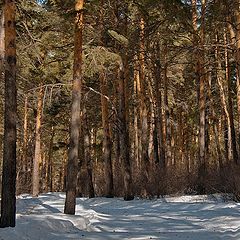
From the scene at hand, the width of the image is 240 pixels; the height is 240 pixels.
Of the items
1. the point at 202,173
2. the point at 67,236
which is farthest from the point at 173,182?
the point at 67,236

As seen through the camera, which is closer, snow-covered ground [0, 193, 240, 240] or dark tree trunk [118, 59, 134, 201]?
snow-covered ground [0, 193, 240, 240]

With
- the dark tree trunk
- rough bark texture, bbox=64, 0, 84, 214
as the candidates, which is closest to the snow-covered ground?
rough bark texture, bbox=64, 0, 84, 214

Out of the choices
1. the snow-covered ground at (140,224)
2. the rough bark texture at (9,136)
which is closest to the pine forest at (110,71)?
the rough bark texture at (9,136)

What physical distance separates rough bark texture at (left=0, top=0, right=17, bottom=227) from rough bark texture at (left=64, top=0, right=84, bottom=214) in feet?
10.2

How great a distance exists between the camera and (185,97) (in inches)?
1341

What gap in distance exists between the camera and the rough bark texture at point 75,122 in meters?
12.1

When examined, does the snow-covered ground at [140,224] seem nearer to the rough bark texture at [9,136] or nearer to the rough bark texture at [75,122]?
the rough bark texture at [9,136]

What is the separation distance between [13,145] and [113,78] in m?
14.0

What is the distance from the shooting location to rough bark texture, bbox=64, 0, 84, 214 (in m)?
12.1

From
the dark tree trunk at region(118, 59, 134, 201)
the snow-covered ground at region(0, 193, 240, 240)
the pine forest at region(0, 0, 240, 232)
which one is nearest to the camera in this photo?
the snow-covered ground at region(0, 193, 240, 240)

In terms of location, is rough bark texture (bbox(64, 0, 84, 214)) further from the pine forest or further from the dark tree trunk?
the dark tree trunk

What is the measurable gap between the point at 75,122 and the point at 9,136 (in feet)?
11.1

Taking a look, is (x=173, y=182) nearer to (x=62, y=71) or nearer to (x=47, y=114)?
(x=62, y=71)

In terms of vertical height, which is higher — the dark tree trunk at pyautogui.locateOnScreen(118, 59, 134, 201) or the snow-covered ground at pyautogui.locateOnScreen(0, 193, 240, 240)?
the dark tree trunk at pyautogui.locateOnScreen(118, 59, 134, 201)
